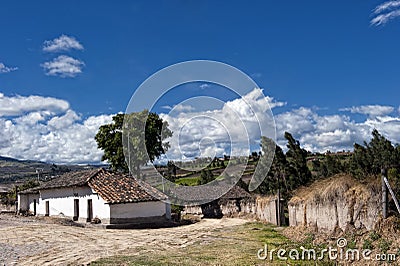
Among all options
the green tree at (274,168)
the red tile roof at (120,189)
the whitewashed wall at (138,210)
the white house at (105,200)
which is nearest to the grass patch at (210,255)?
the whitewashed wall at (138,210)

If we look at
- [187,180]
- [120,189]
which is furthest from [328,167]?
[187,180]

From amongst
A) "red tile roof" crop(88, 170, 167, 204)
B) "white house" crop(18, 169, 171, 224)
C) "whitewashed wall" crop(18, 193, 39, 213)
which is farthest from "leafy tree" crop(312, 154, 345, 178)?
"whitewashed wall" crop(18, 193, 39, 213)

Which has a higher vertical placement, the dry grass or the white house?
the dry grass

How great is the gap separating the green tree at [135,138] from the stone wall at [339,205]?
2865 centimetres

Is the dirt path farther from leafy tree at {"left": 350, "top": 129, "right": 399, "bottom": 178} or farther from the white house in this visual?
leafy tree at {"left": 350, "top": 129, "right": 399, "bottom": 178}

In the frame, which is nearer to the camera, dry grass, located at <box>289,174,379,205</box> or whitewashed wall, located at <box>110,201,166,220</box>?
dry grass, located at <box>289,174,379,205</box>

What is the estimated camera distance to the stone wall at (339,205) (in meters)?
11.5

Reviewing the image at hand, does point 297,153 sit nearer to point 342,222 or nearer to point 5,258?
point 342,222

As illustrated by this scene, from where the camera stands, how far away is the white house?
28.4m

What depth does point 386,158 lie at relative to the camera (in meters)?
26.9

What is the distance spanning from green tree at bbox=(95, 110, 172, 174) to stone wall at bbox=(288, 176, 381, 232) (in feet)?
94.0

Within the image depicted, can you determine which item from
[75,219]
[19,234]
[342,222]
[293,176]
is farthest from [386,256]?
[293,176]

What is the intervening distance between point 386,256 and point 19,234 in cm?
1734

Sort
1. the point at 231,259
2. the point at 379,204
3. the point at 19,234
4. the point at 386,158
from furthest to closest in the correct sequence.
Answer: the point at 386,158 → the point at 19,234 → the point at 231,259 → the point at 379,204
